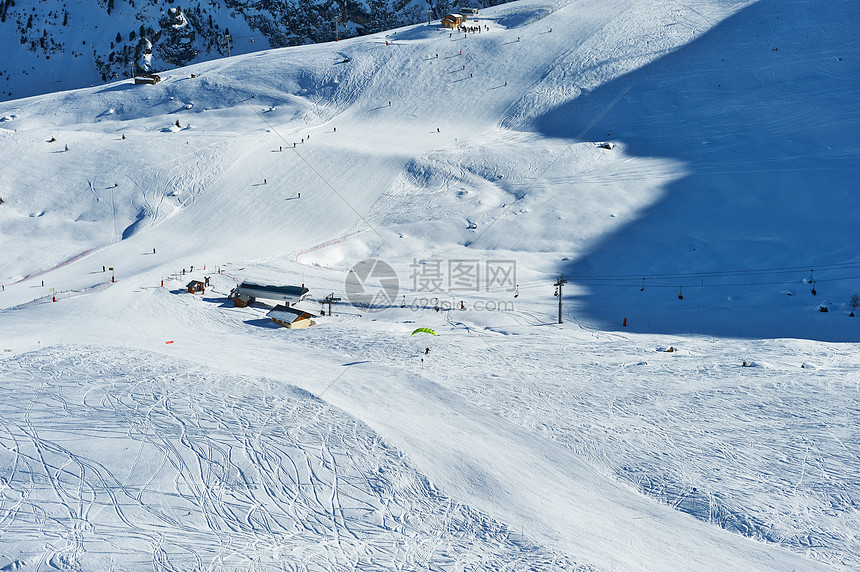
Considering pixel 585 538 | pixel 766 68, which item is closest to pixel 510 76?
pixel 766 68

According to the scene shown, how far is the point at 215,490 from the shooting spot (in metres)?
15.3

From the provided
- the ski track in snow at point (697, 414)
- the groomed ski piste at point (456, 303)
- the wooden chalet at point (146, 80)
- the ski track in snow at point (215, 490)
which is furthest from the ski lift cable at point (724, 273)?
the wooden chalet at point (146, 80)

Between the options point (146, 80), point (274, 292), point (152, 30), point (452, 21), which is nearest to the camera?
point (274, 292)

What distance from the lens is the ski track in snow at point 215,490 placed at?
13.4 meters

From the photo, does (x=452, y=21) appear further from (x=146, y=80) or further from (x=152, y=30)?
(x=152, y=30)

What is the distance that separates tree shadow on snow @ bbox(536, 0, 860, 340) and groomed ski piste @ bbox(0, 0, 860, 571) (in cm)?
24

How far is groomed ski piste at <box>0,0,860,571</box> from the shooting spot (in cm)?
1468

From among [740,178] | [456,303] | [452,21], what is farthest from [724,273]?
[452,21]

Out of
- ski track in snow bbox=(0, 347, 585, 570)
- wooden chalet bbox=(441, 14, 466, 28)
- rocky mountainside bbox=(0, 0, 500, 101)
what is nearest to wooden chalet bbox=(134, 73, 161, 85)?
rocky mountainside bbox=(0, 0, 500, 101)

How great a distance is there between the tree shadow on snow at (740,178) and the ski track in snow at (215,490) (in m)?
17.5

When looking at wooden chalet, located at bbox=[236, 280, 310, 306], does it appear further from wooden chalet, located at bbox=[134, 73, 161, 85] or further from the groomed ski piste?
wooden chalet, located at bbox=[134, 73, 161, 85]

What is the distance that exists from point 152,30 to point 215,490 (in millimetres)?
87245

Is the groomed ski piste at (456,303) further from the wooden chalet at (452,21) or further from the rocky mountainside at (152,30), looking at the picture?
the rocky mountainside at (152,30)

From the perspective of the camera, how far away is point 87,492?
15.1m
